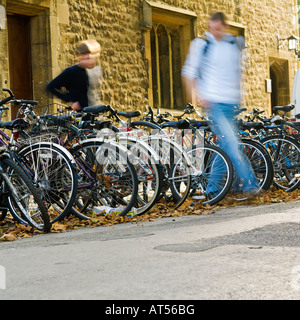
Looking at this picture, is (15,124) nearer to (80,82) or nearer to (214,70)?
(80,82)

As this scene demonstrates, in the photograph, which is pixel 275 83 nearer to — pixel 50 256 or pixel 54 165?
pixel 54 165

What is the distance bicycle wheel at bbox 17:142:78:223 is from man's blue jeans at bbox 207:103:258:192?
6.21 ft

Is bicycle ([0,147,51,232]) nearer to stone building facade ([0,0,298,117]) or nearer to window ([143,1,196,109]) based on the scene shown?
stone building facade ([0,0,298,117])

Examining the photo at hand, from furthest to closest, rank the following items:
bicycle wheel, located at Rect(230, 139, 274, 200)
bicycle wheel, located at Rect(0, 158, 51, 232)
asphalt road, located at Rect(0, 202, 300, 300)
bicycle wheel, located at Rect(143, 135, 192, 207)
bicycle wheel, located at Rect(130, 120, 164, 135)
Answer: bicycle wheel, located at Rect(230, 139, 274, 200)
bicycle wheel, located at Rect(130, 120, 164, 135)
bicycle wheel, located at Rect(143, 135, 192, 207)
bicycle wheel, located at Rect(0, 158, 51, 232)
asphalt road, located at Rect(0, 202, 300, 300)

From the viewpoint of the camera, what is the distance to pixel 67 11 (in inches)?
517

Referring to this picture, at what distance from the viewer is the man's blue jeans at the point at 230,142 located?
790cm

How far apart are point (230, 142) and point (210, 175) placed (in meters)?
0.42

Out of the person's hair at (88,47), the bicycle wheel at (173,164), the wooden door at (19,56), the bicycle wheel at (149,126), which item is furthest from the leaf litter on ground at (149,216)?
the wooden door at (19,56)

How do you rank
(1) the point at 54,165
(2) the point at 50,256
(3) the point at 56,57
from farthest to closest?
(3) the point at 56,57 → (1) the point at 54,165 → (2) the point at 50,256

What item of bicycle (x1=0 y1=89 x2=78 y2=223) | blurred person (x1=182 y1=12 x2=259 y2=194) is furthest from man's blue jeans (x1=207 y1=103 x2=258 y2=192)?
bicycle (x1=0 y1=89 x2=78 y2=223)

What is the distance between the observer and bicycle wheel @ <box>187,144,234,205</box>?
7805 millimetres

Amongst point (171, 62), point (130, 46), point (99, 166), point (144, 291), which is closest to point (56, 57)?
point (130, 46)

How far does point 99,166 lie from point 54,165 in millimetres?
469

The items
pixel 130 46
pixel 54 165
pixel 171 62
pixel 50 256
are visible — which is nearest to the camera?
pixel 50 256
